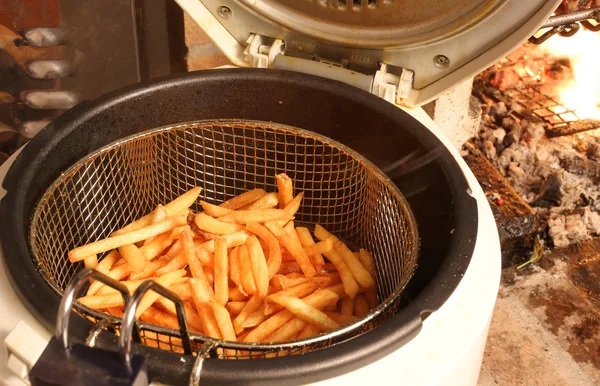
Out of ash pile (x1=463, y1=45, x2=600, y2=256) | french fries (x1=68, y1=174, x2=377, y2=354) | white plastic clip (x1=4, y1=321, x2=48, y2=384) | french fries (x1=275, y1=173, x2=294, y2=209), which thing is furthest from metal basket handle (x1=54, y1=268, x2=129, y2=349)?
ash pile (x1=463, y1=45, x2=600, y2=256)

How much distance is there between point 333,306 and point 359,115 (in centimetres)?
48

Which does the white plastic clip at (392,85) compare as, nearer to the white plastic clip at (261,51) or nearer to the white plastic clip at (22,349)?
the white plastic clip at (261,51)

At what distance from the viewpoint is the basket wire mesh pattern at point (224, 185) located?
1526 mm

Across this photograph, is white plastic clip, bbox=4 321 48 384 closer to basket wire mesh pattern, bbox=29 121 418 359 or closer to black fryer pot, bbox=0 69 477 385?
black fryer pot, bbox=0 69 477 385

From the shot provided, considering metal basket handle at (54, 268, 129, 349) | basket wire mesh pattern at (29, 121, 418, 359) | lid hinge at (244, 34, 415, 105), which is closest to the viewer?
metal basket handle at (54, 268, 129, 349)

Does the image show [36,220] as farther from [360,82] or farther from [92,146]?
[360,82]

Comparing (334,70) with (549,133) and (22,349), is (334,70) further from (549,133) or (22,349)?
(549,133)

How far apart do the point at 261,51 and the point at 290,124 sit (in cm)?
21

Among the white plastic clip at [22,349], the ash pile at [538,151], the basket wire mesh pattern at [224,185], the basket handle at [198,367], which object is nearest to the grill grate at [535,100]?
the ash pile at [538,151]

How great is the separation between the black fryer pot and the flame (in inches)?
70.5

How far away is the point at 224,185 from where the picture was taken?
182cm

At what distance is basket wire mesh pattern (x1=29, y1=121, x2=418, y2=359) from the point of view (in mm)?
1526

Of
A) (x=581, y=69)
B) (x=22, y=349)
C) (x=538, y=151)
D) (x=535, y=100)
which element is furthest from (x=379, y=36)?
(x=581, y=69)

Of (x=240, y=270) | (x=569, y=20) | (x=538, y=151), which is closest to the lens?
(x=240, y=270)
